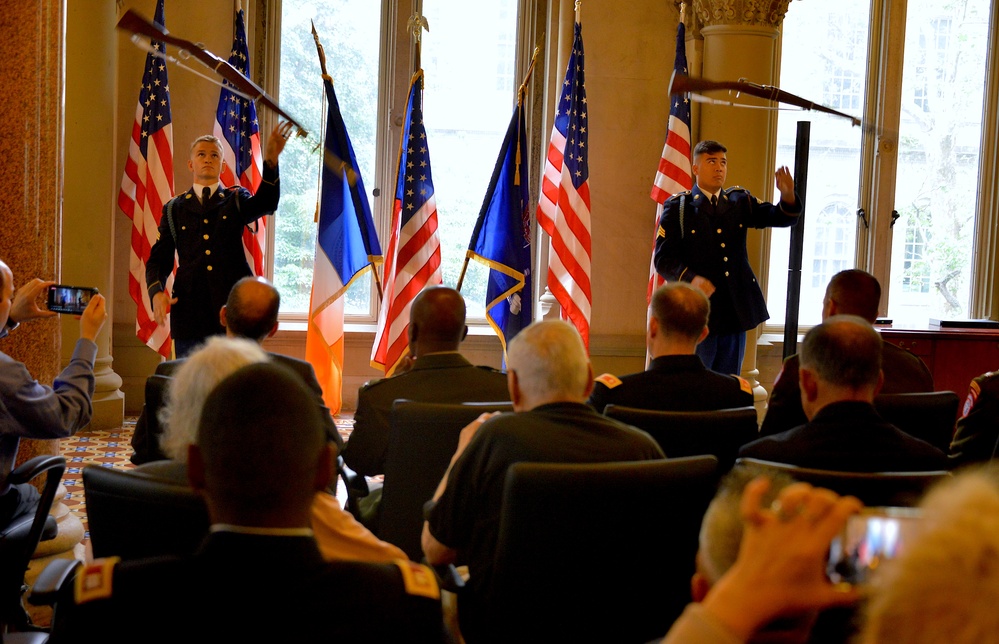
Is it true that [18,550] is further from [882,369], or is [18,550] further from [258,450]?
[882,369]

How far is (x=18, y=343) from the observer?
3.28 meters

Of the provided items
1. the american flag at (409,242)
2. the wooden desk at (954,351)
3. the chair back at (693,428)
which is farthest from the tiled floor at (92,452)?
the wooden desk at (954,351)

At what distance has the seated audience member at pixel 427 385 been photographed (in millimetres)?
2875

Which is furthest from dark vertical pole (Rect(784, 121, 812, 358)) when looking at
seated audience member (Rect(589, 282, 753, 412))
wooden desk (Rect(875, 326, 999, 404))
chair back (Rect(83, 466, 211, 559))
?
chair back (Rect(83, 466, 211, 559))

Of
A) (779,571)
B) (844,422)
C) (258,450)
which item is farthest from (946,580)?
(844,422)

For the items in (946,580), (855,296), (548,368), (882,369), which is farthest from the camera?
(855,296)

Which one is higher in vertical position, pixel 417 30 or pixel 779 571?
pixel 417 30

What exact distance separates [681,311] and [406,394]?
2.84ft

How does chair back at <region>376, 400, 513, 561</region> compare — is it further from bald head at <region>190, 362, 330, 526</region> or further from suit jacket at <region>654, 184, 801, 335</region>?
suit jacket at <region>654, 184, 801, 335</region>

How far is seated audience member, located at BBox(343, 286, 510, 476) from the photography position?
2.88 m

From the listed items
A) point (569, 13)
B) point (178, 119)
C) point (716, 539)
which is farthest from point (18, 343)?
point (569, 13)

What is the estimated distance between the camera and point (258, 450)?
129 centimetres

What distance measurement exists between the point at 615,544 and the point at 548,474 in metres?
0.21

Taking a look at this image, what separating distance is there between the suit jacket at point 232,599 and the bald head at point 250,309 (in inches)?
70.6
